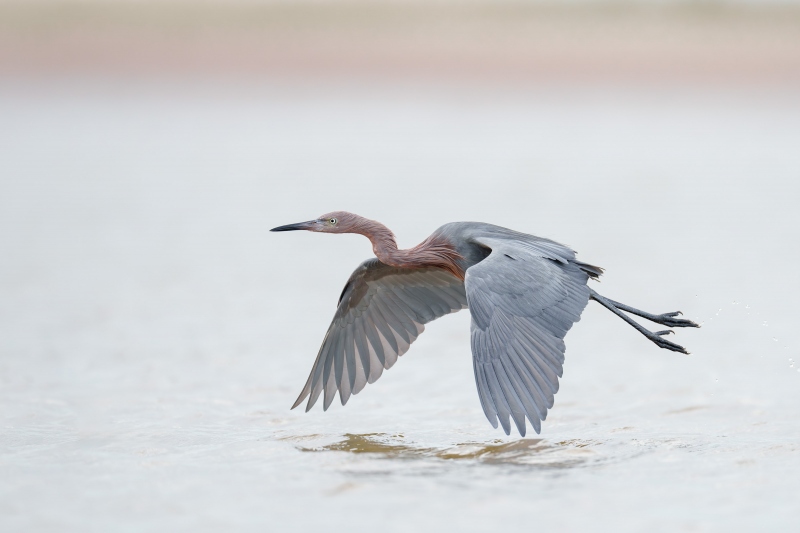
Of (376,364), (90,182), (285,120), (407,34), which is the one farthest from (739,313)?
(407,34)

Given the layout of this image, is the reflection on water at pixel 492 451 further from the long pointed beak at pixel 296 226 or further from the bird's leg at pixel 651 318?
the long pointed beak at pixel 296 226

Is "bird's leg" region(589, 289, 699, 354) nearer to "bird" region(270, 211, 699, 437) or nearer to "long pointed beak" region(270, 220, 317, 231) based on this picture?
"bird" region(270, 211, 699, 437)

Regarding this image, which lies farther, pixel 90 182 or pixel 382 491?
pixel 90 182

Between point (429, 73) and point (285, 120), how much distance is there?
4141mm

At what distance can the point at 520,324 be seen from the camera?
652cm

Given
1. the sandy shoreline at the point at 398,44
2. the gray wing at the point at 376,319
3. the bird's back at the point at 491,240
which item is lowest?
the gray wing at the point at 376,319

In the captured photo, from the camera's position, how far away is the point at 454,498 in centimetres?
581

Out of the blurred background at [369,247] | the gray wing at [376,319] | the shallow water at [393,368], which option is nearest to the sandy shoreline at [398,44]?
the blurred background at [369,247]

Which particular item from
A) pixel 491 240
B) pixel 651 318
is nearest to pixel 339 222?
pixel 491 240

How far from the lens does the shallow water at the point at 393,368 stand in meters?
5.93

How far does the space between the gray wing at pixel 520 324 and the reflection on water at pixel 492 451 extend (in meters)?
0.53

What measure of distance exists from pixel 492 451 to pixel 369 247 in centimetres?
773

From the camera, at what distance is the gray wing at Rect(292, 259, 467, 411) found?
25.5 feet

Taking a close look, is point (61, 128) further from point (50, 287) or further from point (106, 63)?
point (50, 287)
